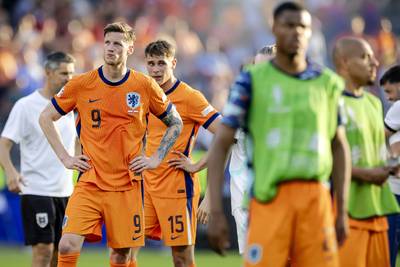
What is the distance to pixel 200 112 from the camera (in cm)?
1141

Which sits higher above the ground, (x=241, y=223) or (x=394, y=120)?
(x=394, y=120)

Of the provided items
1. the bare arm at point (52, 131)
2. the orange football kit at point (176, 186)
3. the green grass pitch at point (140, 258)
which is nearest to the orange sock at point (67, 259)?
the bare arm at point (52, 131)

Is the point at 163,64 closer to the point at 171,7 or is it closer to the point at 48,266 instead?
the point at 48,266

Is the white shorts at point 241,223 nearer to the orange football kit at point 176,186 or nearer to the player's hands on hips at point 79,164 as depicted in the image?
the orange football kit at point 176,186

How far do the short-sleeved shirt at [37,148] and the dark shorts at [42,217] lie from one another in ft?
0.28

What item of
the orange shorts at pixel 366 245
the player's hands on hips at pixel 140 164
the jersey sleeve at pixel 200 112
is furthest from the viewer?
the jersey sleeve at pixel 200 112

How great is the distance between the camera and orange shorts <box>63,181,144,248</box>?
33.3 feet

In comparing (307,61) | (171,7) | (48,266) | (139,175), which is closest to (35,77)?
(171,7)

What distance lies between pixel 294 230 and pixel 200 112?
417cm

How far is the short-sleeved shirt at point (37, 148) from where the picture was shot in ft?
40.3

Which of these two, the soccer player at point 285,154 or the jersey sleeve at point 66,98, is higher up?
the jersey sleeve at point 66,98

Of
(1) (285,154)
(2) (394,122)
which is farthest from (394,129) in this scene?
(1) (285,154)

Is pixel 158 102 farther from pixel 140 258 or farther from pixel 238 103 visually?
pixel 140 258

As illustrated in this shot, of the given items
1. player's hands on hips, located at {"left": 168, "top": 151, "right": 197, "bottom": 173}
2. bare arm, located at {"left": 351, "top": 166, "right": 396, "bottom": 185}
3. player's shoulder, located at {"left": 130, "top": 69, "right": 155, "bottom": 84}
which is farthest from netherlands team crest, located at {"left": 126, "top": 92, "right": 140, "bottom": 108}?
bare arm, located at {"left": 351, "top": 166, "right": 396, "bottom": 185}
